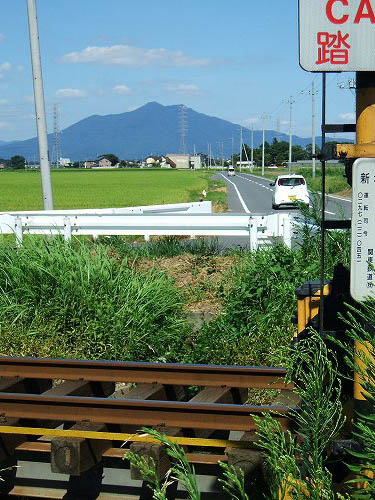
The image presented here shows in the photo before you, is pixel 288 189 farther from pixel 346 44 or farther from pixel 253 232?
pixel 346 44

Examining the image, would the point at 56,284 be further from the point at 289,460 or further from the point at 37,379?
the point at 289,460

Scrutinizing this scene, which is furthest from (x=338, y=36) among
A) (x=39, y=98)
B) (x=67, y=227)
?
(x=39, y=98)

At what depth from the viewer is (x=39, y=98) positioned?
45.6 ft

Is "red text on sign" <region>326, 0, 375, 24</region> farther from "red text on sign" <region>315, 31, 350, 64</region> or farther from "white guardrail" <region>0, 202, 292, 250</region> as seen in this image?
"white guardrail" <region>0, 202, 292, 250</region>

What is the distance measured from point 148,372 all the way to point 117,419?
0.97m

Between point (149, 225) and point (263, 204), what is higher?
point (149, 225)

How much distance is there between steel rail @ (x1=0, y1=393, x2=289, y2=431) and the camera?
417 centimetres

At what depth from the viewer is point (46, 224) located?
38.2 feet

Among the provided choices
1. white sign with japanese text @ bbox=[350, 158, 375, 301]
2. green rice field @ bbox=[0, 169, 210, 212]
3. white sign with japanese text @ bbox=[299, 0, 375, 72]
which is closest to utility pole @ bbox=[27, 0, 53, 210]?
white sign with japanese text @ bbox=[299, 0, 375, 72]

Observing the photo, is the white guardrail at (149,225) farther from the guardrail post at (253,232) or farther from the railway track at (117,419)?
the railway track at (117,419)

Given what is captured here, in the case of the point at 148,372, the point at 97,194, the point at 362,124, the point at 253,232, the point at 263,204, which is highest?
the point at 362,124

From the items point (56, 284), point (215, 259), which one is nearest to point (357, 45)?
point (56, 284)

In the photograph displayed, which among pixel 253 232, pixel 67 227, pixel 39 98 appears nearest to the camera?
pixel 253 232

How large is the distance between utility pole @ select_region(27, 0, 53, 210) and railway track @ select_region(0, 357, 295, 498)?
9.16m
